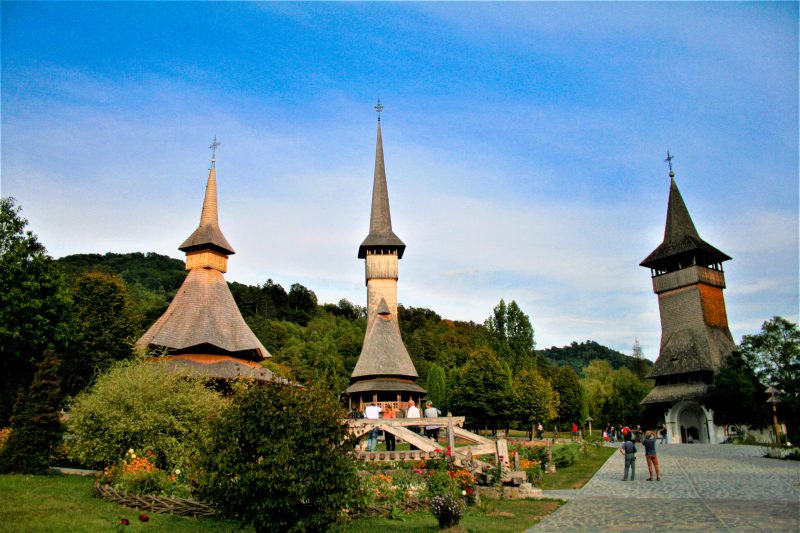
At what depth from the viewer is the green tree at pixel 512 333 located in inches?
2462

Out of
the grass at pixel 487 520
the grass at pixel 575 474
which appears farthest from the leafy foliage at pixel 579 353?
the grass at pixel 487 520

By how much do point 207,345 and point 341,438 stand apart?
21.7m

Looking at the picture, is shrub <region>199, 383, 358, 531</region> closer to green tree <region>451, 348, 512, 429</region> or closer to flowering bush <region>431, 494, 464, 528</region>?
flowering bush <region>431, 494, 464, 528</region>

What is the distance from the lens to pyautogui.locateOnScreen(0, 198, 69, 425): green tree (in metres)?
26.9

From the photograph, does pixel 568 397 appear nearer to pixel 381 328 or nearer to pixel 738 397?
pixel 738 397

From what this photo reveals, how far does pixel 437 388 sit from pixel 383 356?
21.8 m

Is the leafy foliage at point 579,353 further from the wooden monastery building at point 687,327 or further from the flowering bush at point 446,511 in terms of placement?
the flowering bush at point 446,511

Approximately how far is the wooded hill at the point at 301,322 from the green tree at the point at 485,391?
1239 cm

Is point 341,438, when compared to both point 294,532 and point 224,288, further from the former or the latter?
point 224,288

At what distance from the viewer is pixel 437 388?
2195 inches

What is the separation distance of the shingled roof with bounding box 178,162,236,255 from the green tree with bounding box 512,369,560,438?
23.2 metres

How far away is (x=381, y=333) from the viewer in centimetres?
3734

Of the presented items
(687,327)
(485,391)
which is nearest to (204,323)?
(485,391)

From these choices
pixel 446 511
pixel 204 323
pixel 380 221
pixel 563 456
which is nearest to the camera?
pixel 446 511
